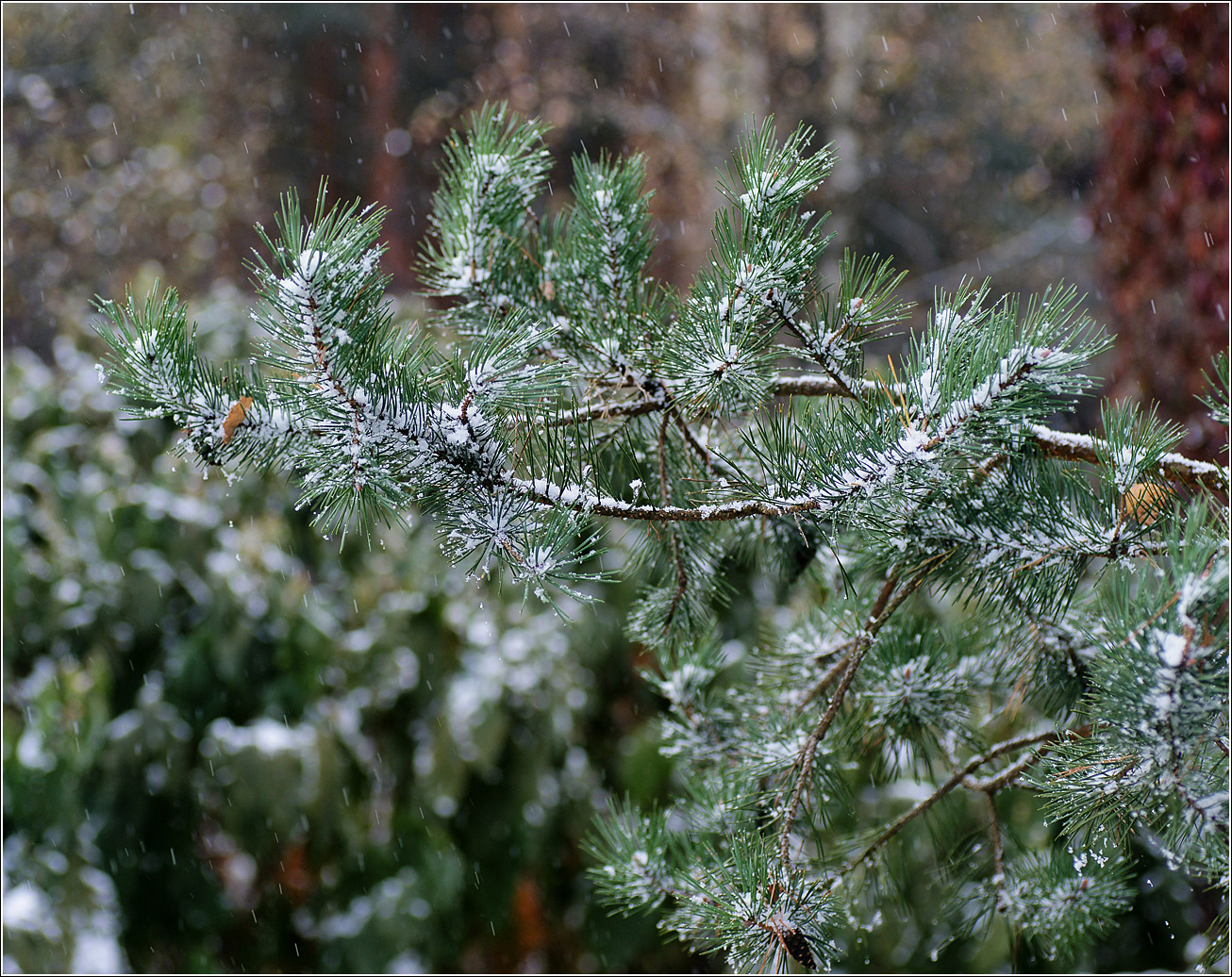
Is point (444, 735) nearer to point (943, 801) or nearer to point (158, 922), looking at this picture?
point (158, 922)

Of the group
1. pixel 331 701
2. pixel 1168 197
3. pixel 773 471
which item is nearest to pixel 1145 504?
pixel 773 471

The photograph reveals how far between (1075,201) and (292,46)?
463cm

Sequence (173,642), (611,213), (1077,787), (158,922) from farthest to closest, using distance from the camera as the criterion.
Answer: (173,642) → (158,922) → (611,213) → (1077,787)

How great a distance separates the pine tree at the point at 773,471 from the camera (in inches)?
18.7

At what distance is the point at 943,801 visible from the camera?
84 centimetres

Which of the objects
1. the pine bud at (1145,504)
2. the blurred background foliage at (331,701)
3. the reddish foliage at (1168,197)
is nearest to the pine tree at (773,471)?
the pine bud at (1145,504)

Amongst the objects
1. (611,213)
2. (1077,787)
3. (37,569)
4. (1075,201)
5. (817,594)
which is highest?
(611,213)

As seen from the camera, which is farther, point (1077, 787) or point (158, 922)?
point (158, 922)

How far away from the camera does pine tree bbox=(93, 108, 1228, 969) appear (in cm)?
47

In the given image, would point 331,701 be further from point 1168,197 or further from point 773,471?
point 1168,197

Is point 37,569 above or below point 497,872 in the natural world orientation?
above

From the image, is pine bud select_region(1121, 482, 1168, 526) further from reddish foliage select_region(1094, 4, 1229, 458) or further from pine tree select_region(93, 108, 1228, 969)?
reddish foliage select_region(1094, 4, 1229, 458)

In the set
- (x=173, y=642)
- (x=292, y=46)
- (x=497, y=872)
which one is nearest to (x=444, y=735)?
(x=497, y=872)

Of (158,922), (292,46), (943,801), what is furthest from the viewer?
(292,46)
